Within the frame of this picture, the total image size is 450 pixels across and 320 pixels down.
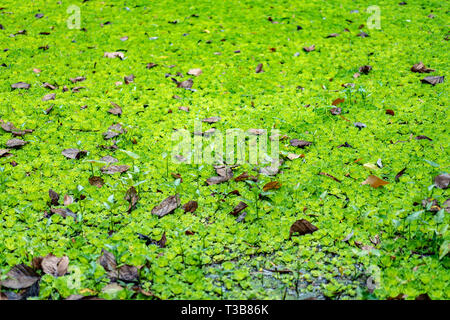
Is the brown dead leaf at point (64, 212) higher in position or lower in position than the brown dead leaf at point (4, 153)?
lower

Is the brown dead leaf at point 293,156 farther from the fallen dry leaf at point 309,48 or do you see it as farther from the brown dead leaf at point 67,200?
the fallen dry leaf at point 309,48

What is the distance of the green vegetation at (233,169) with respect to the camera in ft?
7.29

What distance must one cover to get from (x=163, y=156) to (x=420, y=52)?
3.52 meters

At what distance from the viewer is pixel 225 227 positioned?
2.57 m

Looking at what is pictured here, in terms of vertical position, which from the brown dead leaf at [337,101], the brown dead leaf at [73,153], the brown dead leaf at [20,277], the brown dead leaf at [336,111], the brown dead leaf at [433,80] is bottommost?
the brown dead leaf at [20,277]

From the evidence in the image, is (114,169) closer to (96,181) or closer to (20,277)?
(96,181)

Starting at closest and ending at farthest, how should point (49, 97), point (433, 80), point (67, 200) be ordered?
1. point (67, 200)
2. point (49, 97)
3. point (433, 80)

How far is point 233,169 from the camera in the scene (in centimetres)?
308

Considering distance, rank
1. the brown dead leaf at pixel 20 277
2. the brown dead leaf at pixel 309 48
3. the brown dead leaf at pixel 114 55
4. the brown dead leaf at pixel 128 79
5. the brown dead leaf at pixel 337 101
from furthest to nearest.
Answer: the brown dead leaf at pixel 309 48 < the brown dead leaf at pixel 114 55 < the brown dead leaf at pixel 128 79 < the brown dead leaf at pixel 337 101 < the brown dead leaf at pixel 20 277


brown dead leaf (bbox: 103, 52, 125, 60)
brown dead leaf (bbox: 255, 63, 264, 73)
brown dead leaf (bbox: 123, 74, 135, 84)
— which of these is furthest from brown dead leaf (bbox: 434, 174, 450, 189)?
brown dead leaf (bbox: 103, 52, 125, 60)

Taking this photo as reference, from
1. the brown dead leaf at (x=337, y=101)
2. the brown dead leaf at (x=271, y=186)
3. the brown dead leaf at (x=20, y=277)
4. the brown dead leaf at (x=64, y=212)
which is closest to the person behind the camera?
the brown dead leaf at (x=20, y=277)

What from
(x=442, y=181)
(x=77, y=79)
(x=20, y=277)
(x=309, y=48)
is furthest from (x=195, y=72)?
(x=20, y=277)

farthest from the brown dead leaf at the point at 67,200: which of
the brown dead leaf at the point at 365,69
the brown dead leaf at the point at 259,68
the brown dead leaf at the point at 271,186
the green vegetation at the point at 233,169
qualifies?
the brown dead leaf at the point at 365,69

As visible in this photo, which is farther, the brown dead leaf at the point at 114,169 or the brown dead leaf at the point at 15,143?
the brown dead leaf at the point at 15,143
